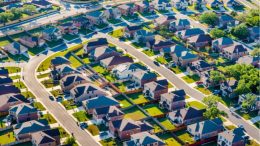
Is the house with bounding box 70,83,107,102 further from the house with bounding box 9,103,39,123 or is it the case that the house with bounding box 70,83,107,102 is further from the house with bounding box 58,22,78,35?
the house with bounding box 58,22,78,35

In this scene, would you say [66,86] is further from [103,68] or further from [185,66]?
[185,66]

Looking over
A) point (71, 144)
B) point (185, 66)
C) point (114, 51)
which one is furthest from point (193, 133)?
point (114, 51)

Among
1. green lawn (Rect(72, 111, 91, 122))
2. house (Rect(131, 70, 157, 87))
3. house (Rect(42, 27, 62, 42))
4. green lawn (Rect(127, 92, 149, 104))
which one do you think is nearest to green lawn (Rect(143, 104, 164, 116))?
green lawn (Rect(127, 92, 149, 104))

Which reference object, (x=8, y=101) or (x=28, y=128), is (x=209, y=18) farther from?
(x=28, y=128)

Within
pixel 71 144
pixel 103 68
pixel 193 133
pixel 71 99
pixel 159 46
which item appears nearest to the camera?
pixel 71 144

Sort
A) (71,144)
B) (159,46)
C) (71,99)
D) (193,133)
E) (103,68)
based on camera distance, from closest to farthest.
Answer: (71,144) < (193,133) < (71,99) < (103,68) < (159,46)

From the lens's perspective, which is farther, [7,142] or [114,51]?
[114,51]
